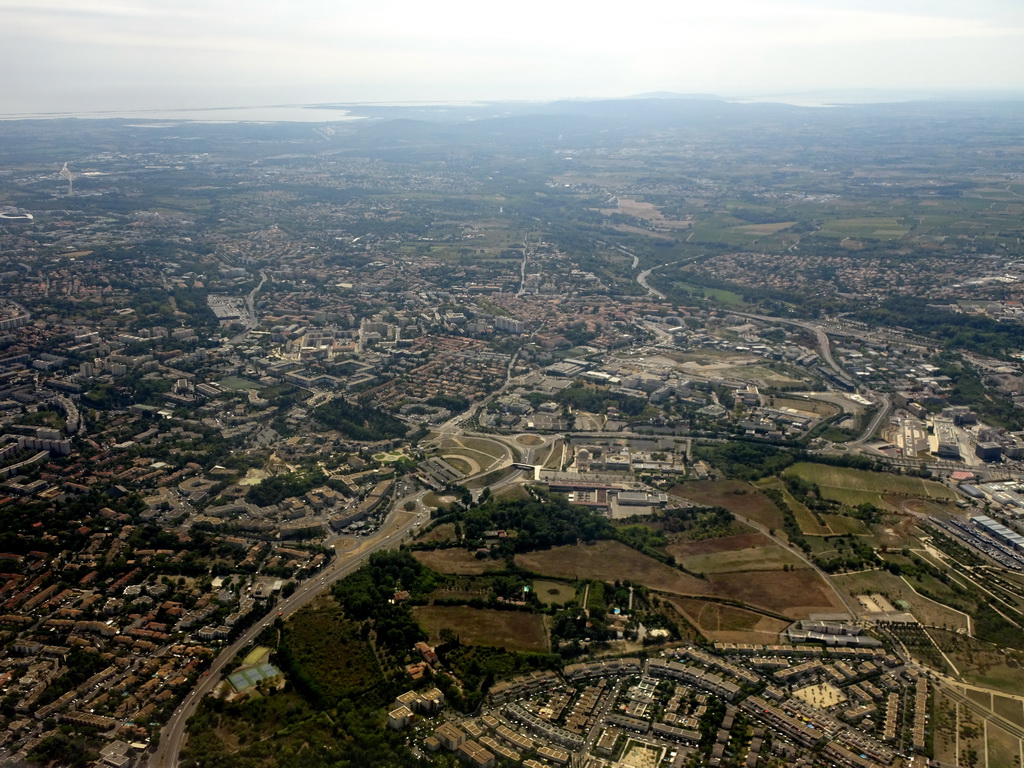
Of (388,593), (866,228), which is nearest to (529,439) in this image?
(388,593)

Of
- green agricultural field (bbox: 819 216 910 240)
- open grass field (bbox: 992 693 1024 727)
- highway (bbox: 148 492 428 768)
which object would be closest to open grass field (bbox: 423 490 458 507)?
highway (bbox: 148 492 428 768)

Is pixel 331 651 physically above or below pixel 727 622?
above

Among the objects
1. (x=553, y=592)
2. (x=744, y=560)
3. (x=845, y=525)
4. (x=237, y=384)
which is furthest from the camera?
(x=237, y=384)

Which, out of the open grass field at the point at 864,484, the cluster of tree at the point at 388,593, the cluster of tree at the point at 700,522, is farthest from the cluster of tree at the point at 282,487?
the open grass field at the point at 864,484

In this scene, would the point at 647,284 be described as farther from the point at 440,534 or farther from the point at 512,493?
the point at 440,534

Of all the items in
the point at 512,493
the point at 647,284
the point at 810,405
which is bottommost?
the point at 810,405

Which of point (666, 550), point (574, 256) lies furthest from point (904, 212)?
point (666, 550)

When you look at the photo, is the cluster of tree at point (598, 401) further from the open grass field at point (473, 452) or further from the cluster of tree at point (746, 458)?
the open grass field at point (473, 452)
